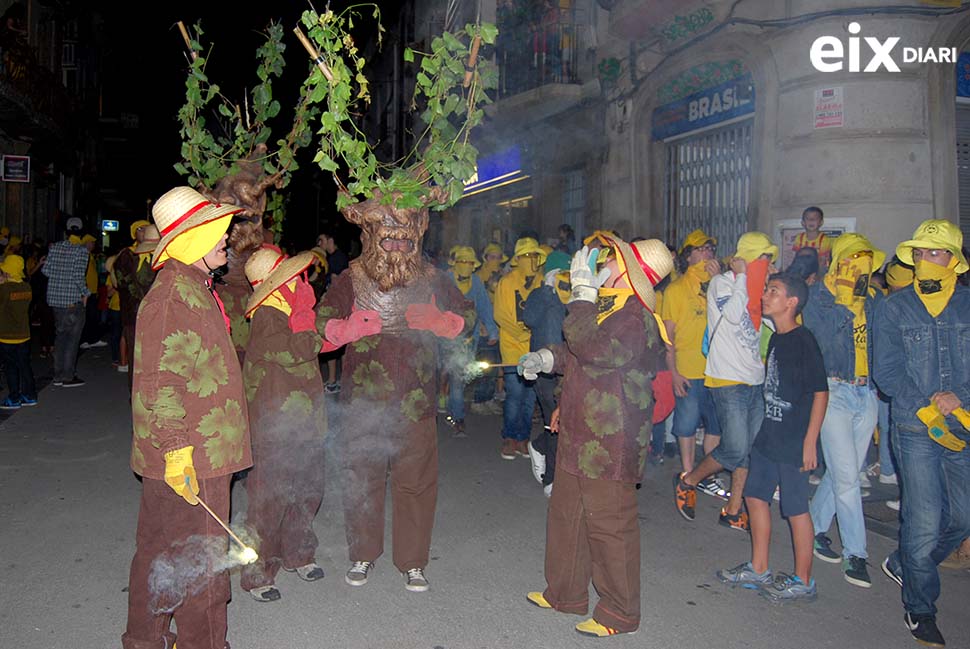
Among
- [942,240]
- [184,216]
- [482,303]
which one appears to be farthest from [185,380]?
[482,303]

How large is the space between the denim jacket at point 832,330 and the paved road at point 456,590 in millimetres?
1238

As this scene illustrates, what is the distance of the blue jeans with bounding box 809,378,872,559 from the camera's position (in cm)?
471

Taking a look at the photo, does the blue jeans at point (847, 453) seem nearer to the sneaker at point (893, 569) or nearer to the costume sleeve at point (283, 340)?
the sneaker at point (893, 569)

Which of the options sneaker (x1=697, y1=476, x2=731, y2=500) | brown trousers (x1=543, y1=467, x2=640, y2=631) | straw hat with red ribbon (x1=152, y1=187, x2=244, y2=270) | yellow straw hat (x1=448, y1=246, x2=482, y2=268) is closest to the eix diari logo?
yellow straw hat (x1=448, y1=246, x2=482, y2=268)

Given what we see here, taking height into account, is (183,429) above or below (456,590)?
above

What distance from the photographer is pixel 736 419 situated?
5508mm

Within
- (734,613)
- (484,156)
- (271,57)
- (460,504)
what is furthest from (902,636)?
(484,156)

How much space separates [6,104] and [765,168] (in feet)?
51.3

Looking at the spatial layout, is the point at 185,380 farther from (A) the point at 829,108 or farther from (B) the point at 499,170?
(B) the point at 499,170

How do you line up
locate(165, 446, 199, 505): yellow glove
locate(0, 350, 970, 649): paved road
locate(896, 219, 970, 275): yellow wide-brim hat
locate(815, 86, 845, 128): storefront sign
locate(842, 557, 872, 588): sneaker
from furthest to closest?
locate(815, 86, 845, 128): storefront sign, locate(842, 557, 872, 588): sneaker, locate(896, 219, 970, 275): yellow wide-brim hat, locate(0, 350, 970, 649): paved road, locate(165, 446, 199, 505): yellow glove

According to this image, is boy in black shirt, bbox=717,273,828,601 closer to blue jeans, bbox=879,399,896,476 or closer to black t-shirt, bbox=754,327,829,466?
black t-shirt, bbox=754,327,829,466

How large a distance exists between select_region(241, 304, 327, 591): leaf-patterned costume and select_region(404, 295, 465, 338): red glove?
1.71ft

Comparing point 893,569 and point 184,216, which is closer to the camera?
point 184,216

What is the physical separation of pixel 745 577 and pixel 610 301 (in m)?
1.88
